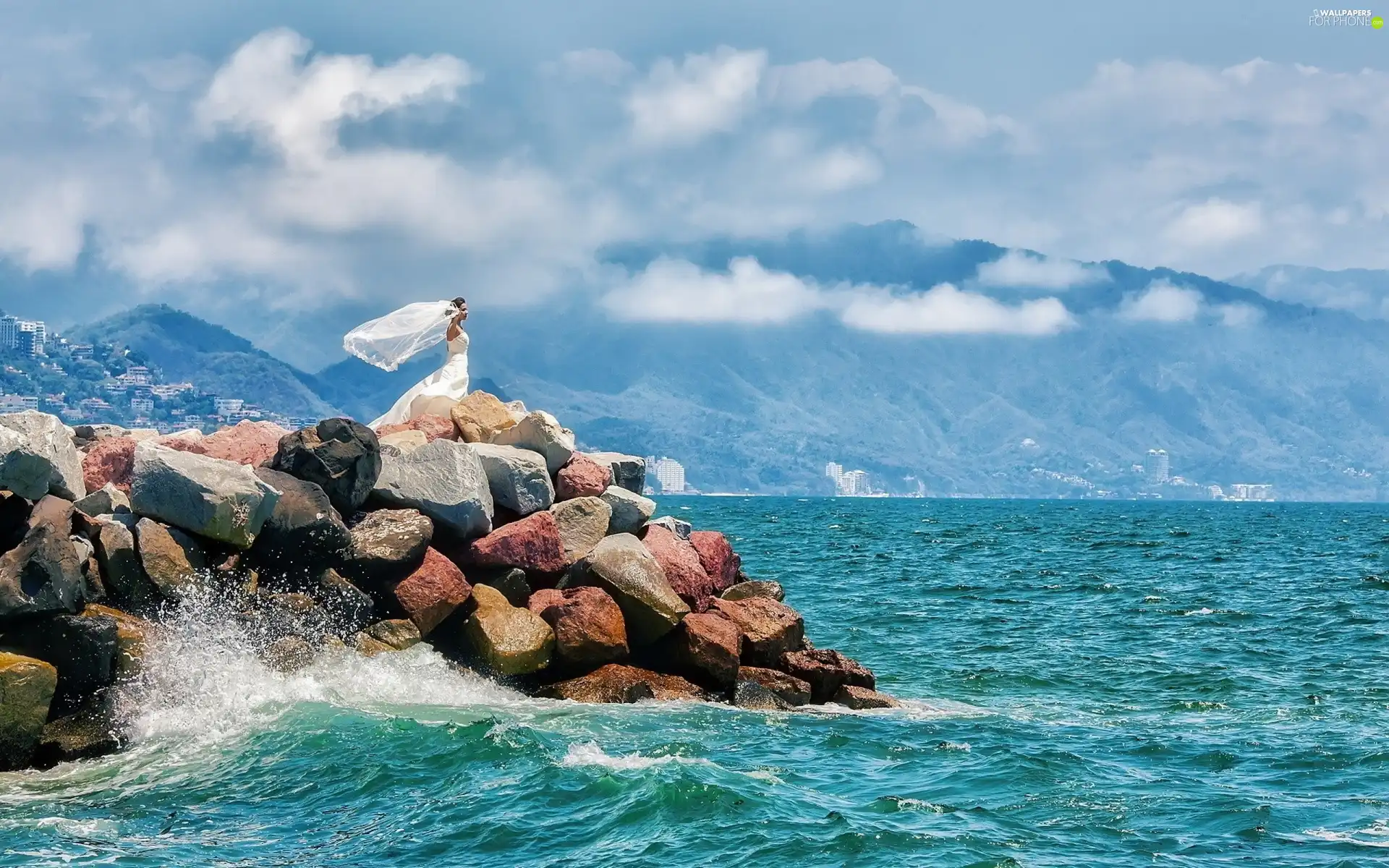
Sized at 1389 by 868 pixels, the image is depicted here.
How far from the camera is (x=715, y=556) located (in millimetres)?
25484

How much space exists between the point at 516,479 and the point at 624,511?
2.67m

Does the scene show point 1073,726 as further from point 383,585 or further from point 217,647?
point 217,647

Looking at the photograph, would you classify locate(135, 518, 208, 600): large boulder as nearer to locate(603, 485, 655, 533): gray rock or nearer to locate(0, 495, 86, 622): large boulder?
locate(0, 495, 86, 622): large boulder

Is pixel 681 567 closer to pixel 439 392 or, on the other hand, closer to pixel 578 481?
pixel 578 481

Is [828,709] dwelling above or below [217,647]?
below

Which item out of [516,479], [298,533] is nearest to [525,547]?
[516,479]

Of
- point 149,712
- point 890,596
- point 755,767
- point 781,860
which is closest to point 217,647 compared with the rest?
point 149,712

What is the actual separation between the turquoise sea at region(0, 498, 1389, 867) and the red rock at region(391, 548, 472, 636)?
631mm

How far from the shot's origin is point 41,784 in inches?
618

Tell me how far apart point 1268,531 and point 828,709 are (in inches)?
3528

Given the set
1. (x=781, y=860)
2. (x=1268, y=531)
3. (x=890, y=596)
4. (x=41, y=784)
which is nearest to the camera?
(x=781, y=860)

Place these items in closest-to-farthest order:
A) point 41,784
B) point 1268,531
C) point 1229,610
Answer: point 41,784 → point 1229,610 → point 1268,531

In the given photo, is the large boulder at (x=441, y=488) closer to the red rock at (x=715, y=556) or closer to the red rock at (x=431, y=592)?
the red rock at (x=431, y=592)

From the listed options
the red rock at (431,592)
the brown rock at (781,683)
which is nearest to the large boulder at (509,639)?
the red rock at (431,592)
